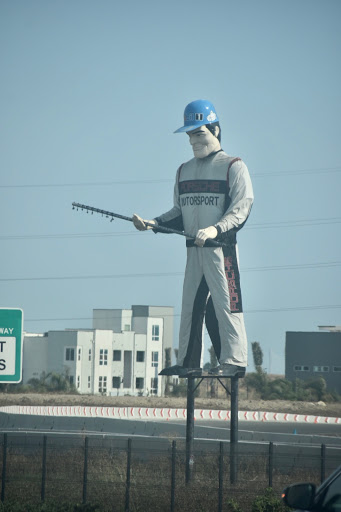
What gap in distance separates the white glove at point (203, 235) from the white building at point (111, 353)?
8061cm

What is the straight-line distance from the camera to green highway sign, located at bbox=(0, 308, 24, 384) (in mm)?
16141

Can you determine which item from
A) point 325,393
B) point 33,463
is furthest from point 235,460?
point 325,393

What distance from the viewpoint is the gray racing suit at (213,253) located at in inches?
988

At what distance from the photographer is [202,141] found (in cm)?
2555

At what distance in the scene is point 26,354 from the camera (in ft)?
371

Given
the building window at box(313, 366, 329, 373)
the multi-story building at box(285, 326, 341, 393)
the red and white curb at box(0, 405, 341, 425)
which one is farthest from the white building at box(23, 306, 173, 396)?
the red and white curb at box(0, 405, 341, 425)

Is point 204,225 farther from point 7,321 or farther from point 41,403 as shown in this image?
point 41,403

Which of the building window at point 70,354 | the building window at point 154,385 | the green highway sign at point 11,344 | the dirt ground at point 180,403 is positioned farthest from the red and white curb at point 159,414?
the building window at point 154,385

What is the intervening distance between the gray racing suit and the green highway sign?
9000 mm

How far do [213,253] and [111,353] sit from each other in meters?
85.5

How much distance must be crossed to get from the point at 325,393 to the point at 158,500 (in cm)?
5753

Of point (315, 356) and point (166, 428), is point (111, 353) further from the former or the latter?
point (166, 428)

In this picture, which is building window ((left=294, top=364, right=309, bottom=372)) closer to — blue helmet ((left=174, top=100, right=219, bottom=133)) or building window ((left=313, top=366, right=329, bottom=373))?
building window ((left=313, top=366, right=329, bottom=373))

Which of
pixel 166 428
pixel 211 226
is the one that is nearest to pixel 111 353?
pixel 166 428
